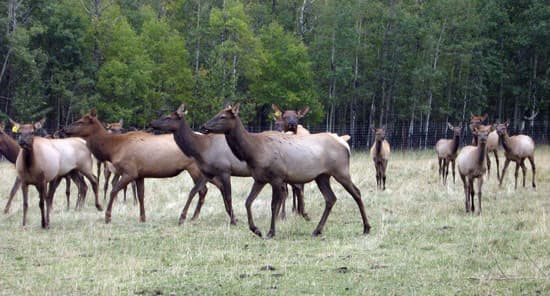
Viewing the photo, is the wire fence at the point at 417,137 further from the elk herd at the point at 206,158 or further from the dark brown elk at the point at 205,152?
the dark brown elk at the point at 205,152

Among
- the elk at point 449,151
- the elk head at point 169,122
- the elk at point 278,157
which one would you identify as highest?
the elk head at point 169,122

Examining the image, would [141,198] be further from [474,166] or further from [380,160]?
[380,160]

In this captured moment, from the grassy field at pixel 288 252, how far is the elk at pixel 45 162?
0.59 m

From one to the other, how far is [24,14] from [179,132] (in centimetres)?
3130

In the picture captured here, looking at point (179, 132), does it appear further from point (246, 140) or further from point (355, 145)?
point (355, 145)

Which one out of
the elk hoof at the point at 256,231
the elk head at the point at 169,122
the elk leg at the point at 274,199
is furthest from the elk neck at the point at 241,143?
the elk head at the point at 169,122

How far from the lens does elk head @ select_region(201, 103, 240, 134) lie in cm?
1161

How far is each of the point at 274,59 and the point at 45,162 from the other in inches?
1282

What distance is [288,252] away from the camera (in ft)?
33.5

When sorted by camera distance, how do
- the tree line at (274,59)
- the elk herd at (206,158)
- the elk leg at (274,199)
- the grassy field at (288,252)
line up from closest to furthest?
the grassy field at (288,252), the elk leg at (274,199), the elk herd at (206,158), the tree line at (274,59)

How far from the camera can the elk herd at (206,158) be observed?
11680mm

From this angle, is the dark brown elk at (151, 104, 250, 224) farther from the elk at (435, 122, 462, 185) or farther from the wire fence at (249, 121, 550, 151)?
the wire fence at (249, 121, 550, 151)

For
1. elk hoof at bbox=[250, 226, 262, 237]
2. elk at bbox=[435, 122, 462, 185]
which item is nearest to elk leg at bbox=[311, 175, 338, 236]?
elk hoof at bbox=[250, 226, 262, 237]

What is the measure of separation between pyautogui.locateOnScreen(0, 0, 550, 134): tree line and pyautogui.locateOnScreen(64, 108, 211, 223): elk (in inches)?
954
